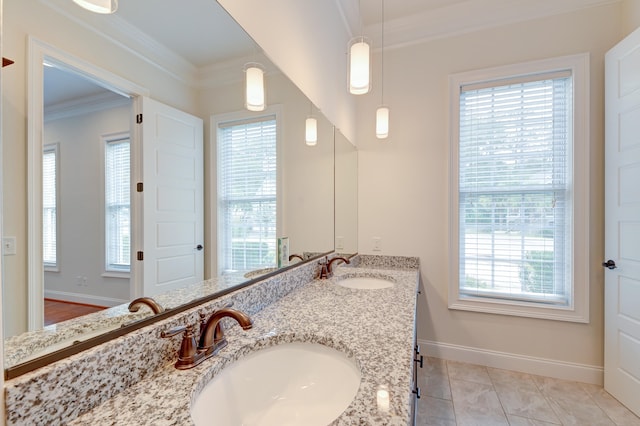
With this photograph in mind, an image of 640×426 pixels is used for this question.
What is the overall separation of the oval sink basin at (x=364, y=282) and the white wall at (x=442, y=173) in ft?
1.84

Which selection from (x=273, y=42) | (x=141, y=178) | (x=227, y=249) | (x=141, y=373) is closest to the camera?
(x=141, y=373)

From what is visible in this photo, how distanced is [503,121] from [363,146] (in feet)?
3.75

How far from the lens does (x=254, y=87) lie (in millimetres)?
1220

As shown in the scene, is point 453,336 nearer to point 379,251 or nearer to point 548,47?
point 379,251

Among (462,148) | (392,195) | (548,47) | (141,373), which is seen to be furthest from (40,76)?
(548,47)

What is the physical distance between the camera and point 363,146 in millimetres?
2654

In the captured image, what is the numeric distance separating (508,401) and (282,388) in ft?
6.00

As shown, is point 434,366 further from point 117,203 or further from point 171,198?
point 117,203

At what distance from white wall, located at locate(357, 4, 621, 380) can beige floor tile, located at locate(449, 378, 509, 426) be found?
353 millimetres

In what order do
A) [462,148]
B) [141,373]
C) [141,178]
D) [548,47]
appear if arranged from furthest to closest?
1. [462,148]
2. [548,47]
3. [141,178]
4. [141,373]

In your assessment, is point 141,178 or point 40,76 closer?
point 40,76

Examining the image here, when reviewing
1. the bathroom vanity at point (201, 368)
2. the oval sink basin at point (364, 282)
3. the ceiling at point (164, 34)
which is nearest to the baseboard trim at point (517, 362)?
the oval sink basin at point (364, 282)

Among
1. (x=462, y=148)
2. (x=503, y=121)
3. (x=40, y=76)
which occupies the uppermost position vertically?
(x=503, y=121)

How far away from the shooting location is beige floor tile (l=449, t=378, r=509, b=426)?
5.52 ft
